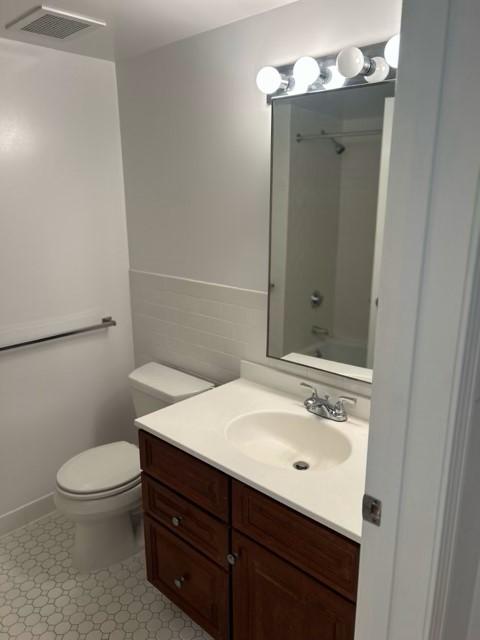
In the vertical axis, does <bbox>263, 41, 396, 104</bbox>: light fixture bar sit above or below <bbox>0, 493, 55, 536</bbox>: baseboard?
above

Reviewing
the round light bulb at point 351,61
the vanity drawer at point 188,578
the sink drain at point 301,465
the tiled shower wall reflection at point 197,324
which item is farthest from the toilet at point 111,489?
the round light bulb at point 351,61

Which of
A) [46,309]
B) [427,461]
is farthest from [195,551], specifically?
[46,309]

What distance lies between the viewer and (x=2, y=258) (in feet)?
6.69

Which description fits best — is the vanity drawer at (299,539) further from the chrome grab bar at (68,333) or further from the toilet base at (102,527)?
the chrome grab bar at (68,333)

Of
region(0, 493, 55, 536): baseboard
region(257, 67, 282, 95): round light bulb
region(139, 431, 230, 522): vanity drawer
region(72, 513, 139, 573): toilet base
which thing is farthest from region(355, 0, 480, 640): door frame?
region(0, 493, 55, 536): baseboard

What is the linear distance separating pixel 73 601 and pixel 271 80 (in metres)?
2.06

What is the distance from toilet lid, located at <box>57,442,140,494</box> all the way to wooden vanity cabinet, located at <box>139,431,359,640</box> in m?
0.27

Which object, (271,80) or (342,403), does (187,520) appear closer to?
(342,403)

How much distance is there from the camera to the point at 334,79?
1.55 meters

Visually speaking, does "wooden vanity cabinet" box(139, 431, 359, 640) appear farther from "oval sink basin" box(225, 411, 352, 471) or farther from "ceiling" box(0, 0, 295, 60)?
"ceiling" box(0, 0, 295, 60)

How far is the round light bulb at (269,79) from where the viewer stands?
1.63m

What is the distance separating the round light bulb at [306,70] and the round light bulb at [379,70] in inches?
7.0

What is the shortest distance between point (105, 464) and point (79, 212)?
113 centimetres

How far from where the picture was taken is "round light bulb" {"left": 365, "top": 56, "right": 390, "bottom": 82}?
144cm
